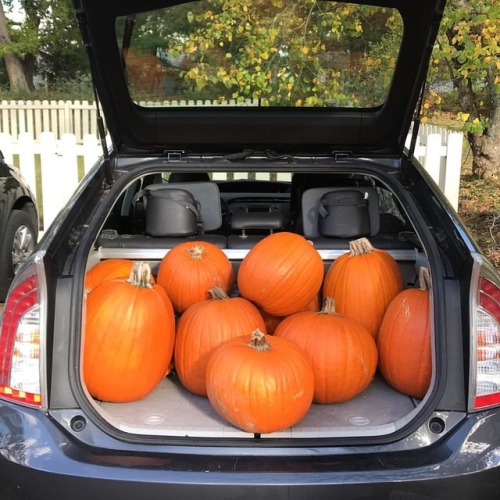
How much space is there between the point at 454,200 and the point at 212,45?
447 centimetres

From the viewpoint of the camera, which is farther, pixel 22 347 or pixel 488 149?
pixel 488 149

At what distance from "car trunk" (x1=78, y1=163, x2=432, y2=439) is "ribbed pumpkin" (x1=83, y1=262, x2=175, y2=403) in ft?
0.25

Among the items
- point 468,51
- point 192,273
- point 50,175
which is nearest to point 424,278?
point 192,273

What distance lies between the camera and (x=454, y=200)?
6.81 meters

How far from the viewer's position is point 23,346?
201 centimetres

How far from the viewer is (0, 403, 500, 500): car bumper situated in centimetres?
176

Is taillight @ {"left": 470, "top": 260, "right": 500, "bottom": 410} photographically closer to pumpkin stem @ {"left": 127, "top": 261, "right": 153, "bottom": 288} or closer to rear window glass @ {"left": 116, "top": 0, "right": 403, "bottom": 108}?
pumpkin stem @ {"left": 127, "top": 261, "right": 153, "bottom": 288}

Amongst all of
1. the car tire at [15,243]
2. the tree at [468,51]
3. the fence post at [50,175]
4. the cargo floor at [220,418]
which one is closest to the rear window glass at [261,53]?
the cargo floor at [220,418]

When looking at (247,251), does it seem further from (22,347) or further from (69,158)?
A: (69,158)

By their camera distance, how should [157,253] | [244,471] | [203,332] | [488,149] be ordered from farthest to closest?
[488,149] → [157,253] → [203,332] → [244,471]

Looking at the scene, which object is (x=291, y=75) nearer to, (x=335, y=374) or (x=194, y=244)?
(x=194, y=244)

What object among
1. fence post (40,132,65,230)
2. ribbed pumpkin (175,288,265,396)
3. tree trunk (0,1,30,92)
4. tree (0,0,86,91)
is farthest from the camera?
tree trunk (0,1,30,92)

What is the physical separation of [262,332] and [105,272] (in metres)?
0.76

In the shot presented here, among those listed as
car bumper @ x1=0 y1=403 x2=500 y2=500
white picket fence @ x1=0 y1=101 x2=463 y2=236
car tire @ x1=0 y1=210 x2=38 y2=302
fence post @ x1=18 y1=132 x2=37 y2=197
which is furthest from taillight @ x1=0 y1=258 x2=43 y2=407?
fence post @ x1=18 y1=132 x2=37 y2=197
